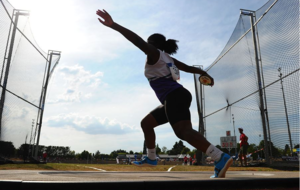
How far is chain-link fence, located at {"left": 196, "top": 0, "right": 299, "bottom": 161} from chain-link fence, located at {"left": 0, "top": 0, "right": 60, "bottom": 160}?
6746 mm

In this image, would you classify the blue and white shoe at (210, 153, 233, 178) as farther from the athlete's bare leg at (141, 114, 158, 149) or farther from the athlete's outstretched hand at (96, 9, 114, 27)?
the athlete's outstretched hand at (96, 9, 114, 27)

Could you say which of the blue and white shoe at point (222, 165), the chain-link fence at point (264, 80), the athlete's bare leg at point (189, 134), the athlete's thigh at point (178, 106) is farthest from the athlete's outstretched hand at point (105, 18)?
the chain-link fence at point (264, 80)

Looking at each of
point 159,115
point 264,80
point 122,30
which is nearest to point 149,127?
point 159,115

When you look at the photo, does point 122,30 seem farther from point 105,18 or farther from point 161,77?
point 161,77

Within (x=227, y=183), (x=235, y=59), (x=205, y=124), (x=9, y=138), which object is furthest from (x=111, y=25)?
(x=205, y=124)

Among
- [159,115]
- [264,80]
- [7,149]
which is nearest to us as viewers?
[159,115]

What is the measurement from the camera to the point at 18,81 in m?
8.52

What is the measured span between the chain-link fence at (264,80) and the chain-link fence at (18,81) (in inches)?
266

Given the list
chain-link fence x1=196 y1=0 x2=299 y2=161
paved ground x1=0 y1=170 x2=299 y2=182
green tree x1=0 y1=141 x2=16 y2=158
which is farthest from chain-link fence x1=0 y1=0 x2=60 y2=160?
chain-link fence x1=196 y1=0 x2=299 y2=161

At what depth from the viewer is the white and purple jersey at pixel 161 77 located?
2.85m

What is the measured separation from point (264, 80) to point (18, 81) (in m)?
7.42

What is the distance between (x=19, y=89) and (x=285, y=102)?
786cm

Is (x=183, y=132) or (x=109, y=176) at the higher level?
(x=183, y=132)

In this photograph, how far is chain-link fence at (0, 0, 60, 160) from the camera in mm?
7426
